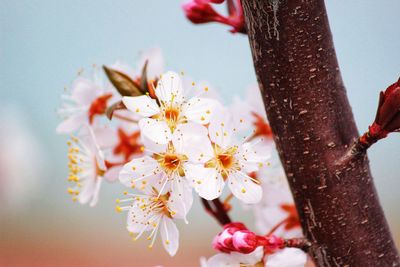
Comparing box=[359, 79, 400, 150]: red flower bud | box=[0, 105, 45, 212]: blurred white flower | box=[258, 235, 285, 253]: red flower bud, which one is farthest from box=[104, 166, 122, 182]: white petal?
box=[0, 105, 45, 212]: blurred white flower

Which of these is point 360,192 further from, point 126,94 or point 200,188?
point 126,94

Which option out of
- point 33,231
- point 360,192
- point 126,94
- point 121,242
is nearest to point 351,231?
point 360,192

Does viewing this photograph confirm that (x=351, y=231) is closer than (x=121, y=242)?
Yes

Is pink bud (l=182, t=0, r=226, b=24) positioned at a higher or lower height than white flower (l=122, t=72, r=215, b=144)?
higher

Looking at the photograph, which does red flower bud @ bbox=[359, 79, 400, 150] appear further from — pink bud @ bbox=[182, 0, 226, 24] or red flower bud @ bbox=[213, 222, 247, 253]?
pink bud @ bbox=[182, 0, 226, 24]

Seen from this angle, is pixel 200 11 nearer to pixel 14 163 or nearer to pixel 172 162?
pixel 172 162

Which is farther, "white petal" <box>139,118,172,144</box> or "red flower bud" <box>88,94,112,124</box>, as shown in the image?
"red flower bud" <box>88,94,112,124</box>

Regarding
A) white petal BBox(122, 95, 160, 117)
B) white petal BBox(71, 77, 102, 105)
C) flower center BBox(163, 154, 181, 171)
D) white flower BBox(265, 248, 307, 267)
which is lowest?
white flower BBox(265, 248, 307, 267)
